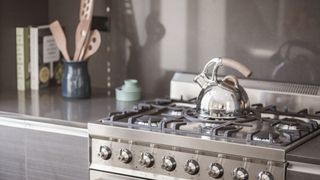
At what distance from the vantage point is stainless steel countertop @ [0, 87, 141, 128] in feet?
8.21

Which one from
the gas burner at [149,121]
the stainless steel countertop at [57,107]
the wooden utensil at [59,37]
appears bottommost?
the stainless steel countertop at [57,107]

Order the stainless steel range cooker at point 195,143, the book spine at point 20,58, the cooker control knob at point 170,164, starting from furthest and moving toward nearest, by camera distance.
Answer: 1. the book spine at point 20,58
2. the cooker control knob at point 170,164
3. the stainless steel range cooker at point 195,143

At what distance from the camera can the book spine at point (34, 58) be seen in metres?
3.03

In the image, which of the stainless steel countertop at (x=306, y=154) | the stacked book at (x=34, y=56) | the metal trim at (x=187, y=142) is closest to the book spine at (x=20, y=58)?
the stacked book at (x=34, y=56)

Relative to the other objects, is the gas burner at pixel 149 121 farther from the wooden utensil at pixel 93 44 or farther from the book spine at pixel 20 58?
the book spine at pixel 20 58

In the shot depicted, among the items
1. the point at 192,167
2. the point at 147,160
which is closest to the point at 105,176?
the point at 147,160

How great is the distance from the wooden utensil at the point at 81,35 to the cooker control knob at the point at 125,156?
0.73m

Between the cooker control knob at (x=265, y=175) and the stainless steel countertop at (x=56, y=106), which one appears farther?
the stainless steel countertop at (x=56, y=106)

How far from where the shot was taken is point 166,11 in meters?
2.91

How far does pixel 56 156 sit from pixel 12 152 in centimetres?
22

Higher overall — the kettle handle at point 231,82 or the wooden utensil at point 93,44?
the wooden utensil at point 93,44

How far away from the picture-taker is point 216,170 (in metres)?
2.12

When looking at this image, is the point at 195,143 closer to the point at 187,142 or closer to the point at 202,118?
the point at 187,142

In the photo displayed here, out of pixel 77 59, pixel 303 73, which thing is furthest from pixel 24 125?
pixel 303 73
